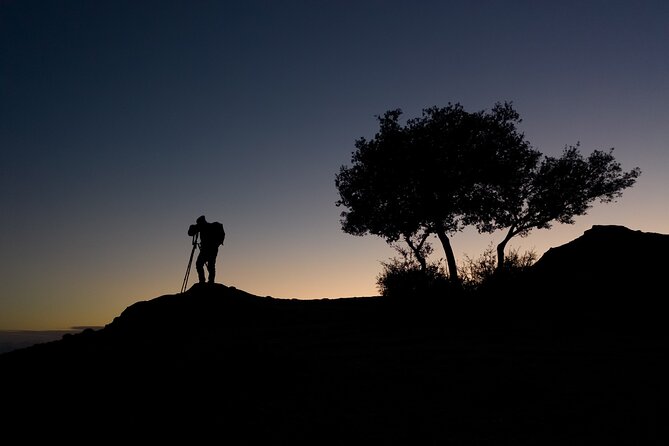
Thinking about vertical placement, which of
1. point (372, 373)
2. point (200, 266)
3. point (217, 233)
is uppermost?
point (217, 233)

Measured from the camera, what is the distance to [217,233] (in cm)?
2019

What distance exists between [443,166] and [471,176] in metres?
1.59

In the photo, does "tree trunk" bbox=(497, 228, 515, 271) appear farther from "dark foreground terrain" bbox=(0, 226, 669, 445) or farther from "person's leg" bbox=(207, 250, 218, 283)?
"person's leg" bbox=(207, 250, 218, 283)

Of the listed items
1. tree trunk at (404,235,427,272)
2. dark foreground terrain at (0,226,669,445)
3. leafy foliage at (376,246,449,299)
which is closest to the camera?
dark foreground terrain at (0,226,669,445)

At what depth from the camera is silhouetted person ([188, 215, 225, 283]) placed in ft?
65.6

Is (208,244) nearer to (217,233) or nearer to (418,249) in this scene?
(217,233)

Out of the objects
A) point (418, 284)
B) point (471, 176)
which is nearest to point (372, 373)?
point (418, 284)

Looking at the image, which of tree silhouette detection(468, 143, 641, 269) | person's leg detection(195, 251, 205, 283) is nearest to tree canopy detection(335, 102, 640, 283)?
tree silhouette detection(468, 143, 641, 269)

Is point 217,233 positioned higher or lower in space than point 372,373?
higher

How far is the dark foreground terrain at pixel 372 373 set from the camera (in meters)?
6.85

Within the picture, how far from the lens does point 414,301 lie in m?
18.4

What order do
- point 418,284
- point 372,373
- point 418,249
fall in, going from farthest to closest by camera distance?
1. point 418,249
2. point 418,284
3. point 372,373

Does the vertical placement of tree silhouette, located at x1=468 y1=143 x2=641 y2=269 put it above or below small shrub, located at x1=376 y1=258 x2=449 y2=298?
above

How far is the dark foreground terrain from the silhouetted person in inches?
67.8
